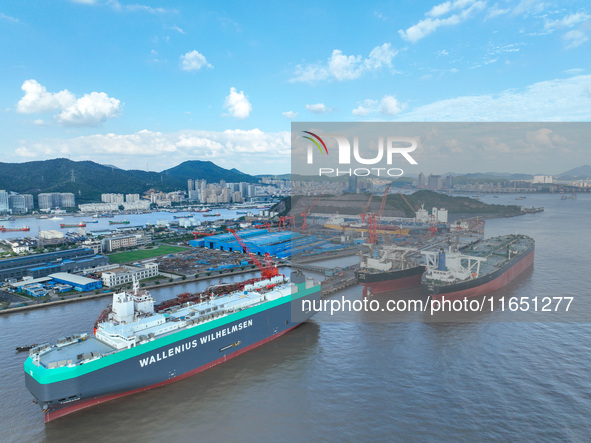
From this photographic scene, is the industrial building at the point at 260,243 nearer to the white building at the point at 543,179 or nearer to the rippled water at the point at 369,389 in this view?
the rippled water at the point at 369,389

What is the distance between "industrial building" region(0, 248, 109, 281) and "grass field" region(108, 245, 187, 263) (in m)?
1.77

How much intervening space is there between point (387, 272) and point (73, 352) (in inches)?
417

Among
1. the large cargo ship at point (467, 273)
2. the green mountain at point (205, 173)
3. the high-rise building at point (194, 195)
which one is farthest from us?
the green mountain at point (205, 173)

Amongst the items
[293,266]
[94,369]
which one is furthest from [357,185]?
[94,369]

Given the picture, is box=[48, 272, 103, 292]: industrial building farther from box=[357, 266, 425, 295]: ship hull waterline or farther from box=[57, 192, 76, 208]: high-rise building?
box=[57, 192, 76, 208]: high-rise building

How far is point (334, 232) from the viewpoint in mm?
29188

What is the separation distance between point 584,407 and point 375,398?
12.9ft

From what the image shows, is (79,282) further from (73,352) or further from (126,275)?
(73,352)

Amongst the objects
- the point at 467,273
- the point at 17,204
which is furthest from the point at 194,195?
the point at 467,273

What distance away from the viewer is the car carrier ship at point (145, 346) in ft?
20.6

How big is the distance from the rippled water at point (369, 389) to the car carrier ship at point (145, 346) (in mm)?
314

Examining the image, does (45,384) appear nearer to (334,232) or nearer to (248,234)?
(248,234)

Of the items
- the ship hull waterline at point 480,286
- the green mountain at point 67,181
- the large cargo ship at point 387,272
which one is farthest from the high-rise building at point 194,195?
the ship hull waterline at point 480,286

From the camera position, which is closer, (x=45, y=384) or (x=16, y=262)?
(x=45, y=384)
